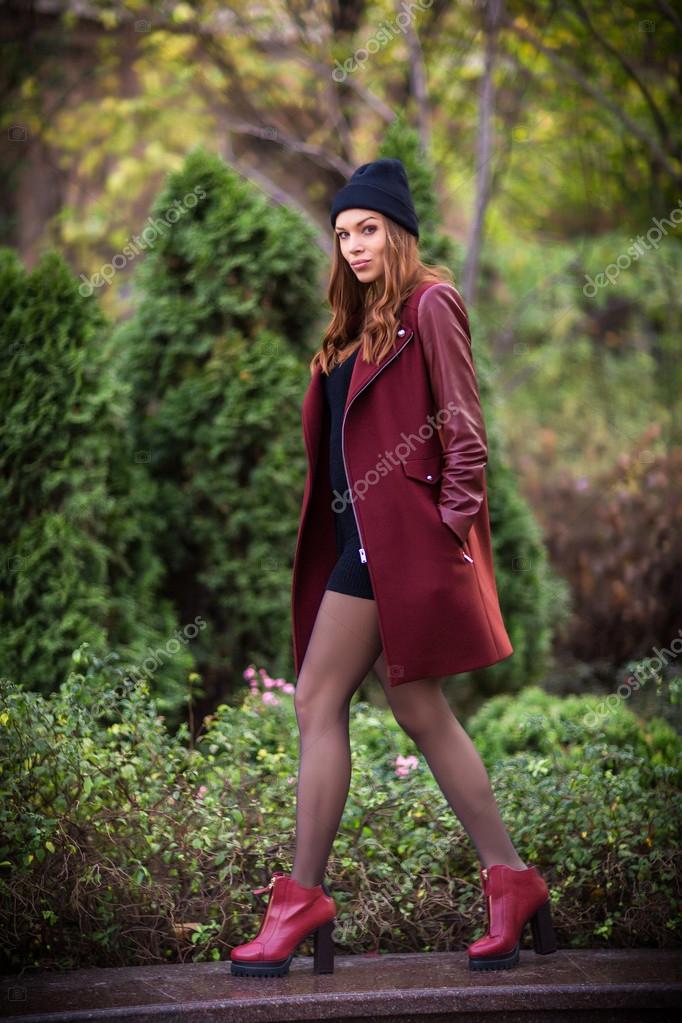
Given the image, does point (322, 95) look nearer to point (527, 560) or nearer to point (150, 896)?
point (527, 560)

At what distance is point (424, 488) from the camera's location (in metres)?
2.77

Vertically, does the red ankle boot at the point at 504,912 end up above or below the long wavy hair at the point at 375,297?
below

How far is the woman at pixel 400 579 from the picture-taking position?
274 cm

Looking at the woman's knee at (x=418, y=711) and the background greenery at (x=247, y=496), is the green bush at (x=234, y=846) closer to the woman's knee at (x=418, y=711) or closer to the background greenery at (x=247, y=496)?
the background greenery at (x=247, y=496)

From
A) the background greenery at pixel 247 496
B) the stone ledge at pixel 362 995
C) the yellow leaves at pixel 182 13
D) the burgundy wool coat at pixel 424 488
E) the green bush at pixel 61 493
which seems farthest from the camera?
the yellow leaves at pixel 182 13

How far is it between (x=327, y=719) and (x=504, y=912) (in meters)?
0.66

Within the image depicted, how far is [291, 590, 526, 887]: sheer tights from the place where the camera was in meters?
2.81

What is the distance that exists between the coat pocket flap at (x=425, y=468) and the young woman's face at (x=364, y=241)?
1.68ft

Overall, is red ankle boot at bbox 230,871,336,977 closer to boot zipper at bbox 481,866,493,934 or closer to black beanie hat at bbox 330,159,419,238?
boot zipper at bbox 481,866,493,934

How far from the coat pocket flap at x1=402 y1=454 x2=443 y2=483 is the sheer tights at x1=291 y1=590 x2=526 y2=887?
0.34 m

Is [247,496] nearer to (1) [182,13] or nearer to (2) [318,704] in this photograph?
(2) [318,704]

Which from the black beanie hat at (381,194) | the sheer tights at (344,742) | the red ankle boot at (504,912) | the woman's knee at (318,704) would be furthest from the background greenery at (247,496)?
the black beanie hat at (381,194)

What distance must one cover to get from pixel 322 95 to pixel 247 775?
18.5 feet

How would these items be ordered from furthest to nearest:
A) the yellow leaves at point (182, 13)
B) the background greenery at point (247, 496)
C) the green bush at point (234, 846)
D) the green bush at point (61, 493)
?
the yellow leaves at point (182, 13), the green bush at point (61, 493), the background greenery at point (247, 496), the green bush at point (234, 846)
